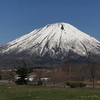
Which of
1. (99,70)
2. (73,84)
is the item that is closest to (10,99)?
(73,84)

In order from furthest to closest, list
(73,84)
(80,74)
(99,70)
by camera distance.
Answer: (80,74) < (99,70) < (73,84)

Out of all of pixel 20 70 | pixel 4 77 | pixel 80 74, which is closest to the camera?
pixel 20 70

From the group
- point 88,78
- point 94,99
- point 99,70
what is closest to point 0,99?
point 94,99

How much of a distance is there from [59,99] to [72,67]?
301 ft

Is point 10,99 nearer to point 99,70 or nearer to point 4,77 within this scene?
point 99,70

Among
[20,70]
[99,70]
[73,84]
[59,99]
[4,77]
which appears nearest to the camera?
[59,99]

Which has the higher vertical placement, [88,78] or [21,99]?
[88,78]

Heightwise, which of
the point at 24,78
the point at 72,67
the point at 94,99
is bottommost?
the point at 94,99

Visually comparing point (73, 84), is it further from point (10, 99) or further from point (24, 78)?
point (10, 99)

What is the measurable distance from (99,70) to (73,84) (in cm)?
4477

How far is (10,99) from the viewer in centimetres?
2669

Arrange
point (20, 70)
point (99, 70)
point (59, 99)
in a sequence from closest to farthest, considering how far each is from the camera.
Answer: point (59, 99) → point (20, 70) → point (99, 70)

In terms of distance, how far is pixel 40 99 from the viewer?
2548 centimetres

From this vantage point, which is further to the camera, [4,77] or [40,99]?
[4,77]
